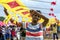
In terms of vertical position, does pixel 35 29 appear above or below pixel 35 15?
below

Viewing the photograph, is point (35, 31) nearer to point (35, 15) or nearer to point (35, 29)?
point (35, 29)

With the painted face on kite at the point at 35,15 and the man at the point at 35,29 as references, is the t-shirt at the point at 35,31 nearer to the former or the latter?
the man at the point at 35,29

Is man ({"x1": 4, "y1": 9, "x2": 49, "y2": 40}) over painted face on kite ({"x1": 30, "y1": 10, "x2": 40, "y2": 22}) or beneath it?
beneath

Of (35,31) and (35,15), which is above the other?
(35,15)

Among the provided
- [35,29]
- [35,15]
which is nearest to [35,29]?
[35,29]

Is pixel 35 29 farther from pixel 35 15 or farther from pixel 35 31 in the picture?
pixel 35 15

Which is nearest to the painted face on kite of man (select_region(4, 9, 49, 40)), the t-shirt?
man (select_region(4, 9, 49, 40))

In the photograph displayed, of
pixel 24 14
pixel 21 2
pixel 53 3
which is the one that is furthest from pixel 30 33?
pixel 24 14

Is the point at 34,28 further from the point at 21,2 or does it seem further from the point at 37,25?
the point at 21,2

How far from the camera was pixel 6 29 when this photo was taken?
635 inches

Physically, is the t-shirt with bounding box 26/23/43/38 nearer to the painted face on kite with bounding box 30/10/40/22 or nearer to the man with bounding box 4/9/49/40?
the man with bounding box 4/9/49/40

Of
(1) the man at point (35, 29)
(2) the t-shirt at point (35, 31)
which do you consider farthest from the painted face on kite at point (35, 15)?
(2) the t-shirt at point (35, 31)

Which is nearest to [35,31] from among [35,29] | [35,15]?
[35,29]

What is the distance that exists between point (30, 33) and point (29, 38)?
0.44 ft
